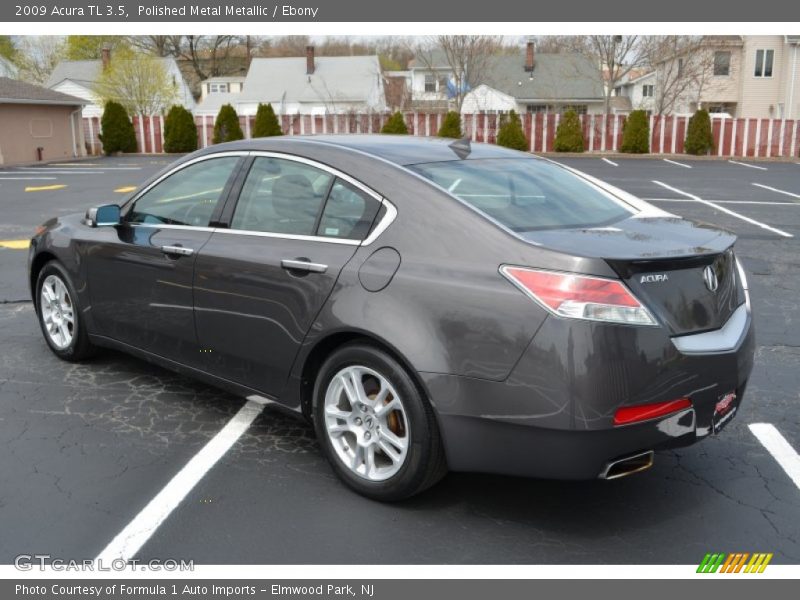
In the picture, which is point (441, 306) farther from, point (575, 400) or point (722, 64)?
point (722, 64)

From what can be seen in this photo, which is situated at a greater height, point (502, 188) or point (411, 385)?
point (502, 188)

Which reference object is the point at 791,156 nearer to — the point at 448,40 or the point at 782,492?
the point at 448,40

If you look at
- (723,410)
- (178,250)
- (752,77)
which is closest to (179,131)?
(178,250)

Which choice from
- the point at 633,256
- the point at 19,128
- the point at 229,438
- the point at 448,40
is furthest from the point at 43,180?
the point at 448,40

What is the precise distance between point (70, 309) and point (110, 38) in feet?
252

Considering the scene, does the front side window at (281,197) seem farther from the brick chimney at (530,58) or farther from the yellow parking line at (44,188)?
the brick chimney at (530,58)

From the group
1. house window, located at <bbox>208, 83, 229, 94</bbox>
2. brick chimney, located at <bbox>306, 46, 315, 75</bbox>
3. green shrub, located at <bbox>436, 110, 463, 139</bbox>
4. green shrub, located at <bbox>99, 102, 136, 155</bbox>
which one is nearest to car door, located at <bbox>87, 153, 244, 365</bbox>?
green shrub, located at <bbox>436, 110, 463, 139</bbox>

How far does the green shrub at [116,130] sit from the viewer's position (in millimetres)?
33500

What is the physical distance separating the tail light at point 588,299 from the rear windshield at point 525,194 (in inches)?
16.5

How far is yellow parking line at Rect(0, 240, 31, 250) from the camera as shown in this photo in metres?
10.5

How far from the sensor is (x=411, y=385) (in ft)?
10.8

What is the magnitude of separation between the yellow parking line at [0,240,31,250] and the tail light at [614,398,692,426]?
9445 millimetres

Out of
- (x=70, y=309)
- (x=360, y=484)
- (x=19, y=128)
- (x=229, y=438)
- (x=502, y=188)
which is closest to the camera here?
(x=360, y=484)

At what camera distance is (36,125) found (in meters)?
29.8
